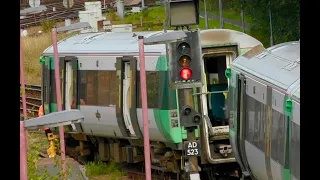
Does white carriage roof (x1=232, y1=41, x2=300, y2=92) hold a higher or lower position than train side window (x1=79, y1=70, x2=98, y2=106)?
higher

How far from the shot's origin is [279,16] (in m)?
31.5

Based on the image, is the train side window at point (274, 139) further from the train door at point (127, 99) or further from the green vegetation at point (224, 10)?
the green vegetation at point (224, 10)

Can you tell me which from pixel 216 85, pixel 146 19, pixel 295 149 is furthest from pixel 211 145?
pixel 146 19

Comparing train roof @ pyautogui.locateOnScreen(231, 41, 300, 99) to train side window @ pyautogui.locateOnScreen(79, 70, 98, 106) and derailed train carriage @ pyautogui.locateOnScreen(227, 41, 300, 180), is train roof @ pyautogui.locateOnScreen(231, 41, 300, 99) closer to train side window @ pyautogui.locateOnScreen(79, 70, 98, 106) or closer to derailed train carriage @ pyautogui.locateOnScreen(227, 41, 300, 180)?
derailed train carriage @ pyautogui.locateOnScreen(227, 41, 300, 180)

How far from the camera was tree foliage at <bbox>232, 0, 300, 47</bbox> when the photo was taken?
1205 inches

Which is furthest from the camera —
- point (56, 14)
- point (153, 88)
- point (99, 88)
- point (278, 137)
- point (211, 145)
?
point (56, 14)

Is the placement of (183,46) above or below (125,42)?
above

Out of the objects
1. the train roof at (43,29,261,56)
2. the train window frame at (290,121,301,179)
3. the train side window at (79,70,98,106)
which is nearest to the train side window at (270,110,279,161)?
the train window frame at (290,121,301,179)

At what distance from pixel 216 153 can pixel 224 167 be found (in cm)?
69

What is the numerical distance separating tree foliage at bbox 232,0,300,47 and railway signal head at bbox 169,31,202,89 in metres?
18.1

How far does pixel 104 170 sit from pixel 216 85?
3.55 meters

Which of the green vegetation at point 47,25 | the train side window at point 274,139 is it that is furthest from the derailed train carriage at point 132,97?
the green vegetation at point 47,25

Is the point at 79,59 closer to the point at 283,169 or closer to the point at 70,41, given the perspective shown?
the point at 70,41

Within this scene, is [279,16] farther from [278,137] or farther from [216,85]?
[278,137]
